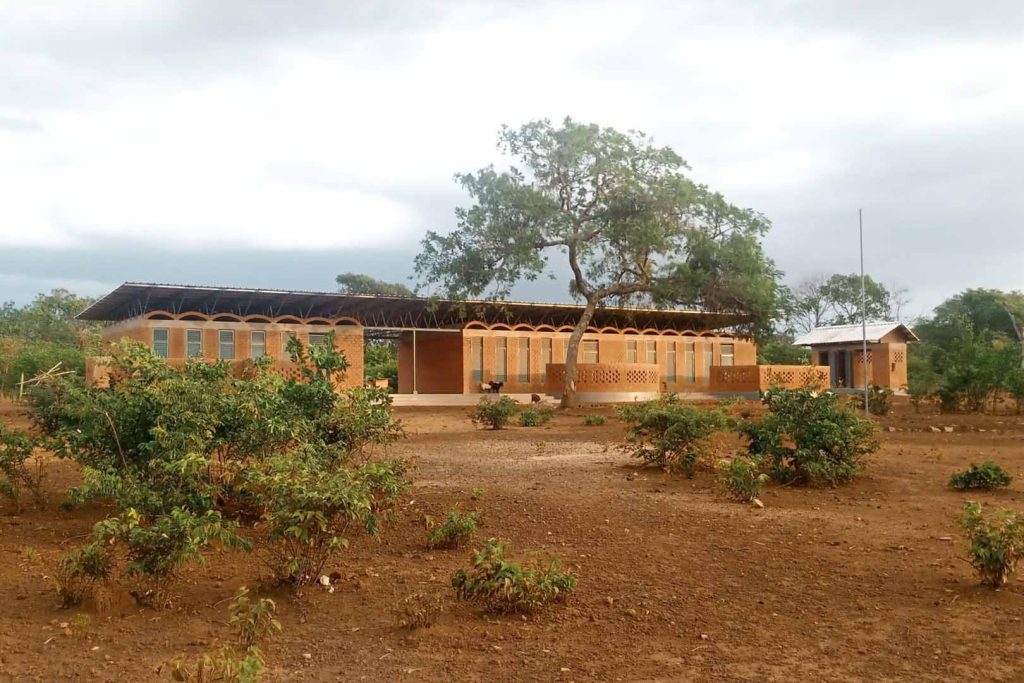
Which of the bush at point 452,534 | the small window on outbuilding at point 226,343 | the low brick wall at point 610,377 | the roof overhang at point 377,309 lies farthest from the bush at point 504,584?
the low brick wall at point 610,377

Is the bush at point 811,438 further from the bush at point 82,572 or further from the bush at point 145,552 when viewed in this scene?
the bush at point 82,572

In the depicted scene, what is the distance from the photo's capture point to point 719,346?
125 ft

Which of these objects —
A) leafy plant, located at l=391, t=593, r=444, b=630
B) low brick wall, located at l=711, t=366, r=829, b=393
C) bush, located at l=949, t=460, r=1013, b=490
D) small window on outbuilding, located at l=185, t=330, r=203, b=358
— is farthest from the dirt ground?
low brick wall, located at l=711, t=366, r=829, b=393

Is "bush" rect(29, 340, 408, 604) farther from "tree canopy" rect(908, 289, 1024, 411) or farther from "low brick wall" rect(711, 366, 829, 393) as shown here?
"low brick wall" rect(711, 366, 829, 393)

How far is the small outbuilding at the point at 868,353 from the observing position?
129 feet

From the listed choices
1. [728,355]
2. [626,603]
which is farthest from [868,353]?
[626,603]

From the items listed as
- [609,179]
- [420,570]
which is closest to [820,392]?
[420,570]

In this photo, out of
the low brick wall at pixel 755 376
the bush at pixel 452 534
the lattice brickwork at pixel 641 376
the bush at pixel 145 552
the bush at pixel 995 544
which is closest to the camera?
the bush at pixel 145 552

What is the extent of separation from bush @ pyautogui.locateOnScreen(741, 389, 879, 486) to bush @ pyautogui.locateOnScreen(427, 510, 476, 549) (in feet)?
12.5

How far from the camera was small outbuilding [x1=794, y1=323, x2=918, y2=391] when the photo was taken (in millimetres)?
39250

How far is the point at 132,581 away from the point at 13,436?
2.97 metres

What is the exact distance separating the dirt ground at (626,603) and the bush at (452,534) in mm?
138

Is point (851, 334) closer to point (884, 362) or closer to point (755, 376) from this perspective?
point (884, 362)

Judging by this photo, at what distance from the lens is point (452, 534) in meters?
6.20
